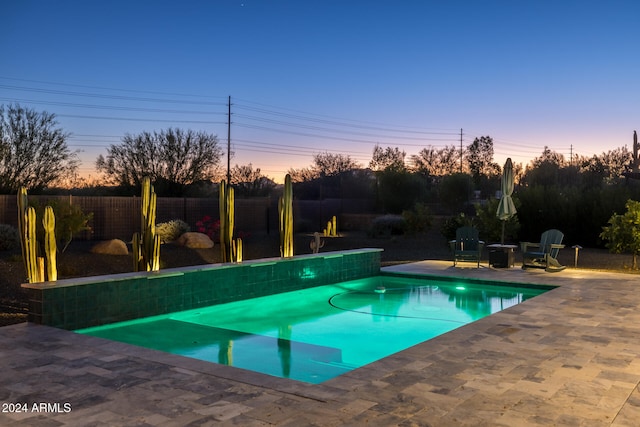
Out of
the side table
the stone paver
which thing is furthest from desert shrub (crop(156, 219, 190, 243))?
the stone paver

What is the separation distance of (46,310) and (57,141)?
17353mm

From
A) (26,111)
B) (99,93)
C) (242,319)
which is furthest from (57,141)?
(242,319)

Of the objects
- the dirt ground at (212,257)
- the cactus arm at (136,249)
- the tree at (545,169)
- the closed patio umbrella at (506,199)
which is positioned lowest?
the dirt ground at (212,257)

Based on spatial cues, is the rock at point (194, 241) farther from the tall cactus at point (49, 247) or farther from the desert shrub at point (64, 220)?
the tall cactus at point (49, 247)

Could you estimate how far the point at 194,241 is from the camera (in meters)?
14.6

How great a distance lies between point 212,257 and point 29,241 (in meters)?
7.31

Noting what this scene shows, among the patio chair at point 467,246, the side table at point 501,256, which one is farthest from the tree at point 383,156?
the patio chair at point 467,246

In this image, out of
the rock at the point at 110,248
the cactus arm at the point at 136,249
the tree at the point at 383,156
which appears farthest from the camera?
the tree at the point at 383,156

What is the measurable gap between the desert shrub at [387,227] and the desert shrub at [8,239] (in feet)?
37.3

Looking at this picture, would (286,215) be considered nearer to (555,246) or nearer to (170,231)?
(555,246)

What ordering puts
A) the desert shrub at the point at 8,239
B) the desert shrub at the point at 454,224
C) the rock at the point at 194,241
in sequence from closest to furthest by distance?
the desert shrub at the point at 8,239, the rock at the point at 194,241, the desert shrub at the point at 454,224

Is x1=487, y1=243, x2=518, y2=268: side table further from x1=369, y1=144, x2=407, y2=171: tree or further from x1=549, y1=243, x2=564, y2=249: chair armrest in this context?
x1=369, y1=144, x2=407, y2=171: tree

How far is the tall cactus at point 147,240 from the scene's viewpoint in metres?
7.29

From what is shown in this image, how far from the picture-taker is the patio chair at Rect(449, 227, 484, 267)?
11.1 meters
